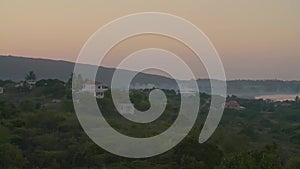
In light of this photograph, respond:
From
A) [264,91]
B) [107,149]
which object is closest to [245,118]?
[107,149]

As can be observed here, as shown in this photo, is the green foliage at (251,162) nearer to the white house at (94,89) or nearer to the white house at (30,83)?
the white house at (94,89)

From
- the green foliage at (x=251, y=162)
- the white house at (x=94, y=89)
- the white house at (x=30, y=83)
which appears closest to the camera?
the green foliage at (x=251, y=162)

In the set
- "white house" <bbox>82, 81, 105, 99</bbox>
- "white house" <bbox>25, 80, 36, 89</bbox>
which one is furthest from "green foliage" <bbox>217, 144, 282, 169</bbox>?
"white house" <bbox>25, 80, 36, 89</bbox>

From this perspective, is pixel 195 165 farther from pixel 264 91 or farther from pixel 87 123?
pixel 264 91

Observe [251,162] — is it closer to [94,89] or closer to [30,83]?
[94,89]

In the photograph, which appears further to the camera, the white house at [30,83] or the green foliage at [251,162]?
the white house at [30,83]

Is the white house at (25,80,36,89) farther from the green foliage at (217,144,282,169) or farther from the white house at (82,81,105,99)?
the green foliage at (217,144,282,169)

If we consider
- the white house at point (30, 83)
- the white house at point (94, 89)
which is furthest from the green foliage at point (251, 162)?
the white house at point (30, 83)

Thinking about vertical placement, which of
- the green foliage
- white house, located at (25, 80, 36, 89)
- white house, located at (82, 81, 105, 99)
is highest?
white house, located at (25, 80, 36, 89)

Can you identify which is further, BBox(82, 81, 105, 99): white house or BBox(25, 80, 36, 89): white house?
BBox(25, 80, 36, 89): white house

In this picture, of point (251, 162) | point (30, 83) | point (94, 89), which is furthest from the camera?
point (30, 83)

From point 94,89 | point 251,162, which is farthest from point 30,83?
point 251,162
